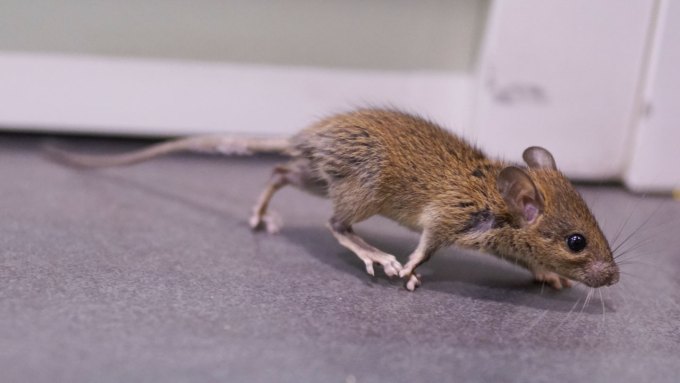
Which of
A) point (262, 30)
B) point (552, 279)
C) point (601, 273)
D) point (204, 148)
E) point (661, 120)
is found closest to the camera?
point (601, 273)

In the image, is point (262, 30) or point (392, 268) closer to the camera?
point (392, 268)

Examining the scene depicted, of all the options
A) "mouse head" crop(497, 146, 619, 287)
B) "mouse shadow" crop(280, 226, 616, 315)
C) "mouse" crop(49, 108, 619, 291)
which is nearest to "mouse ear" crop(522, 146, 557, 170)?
"mouse" crop(49, 108, 619, 291)

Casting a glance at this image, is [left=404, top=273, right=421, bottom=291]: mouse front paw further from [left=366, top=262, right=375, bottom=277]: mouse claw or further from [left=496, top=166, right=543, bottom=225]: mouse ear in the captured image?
[left=496, top=166, right=543, bottom=225]: mouse ear

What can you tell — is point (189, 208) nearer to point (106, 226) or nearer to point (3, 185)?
point (106, 226)

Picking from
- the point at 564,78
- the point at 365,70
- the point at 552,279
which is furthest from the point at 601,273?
the point at 365,70

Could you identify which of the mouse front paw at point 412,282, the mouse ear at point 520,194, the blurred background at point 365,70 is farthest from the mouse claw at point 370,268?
the blurred background at point 365,70

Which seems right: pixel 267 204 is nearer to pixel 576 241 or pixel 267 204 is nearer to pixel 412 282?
pixel 412 282

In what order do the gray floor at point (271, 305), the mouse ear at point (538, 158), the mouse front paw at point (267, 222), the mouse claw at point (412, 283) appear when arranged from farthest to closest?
the mouse front paw at point (267, 222)
the mouse ear at point (538, 158)
the mouse claw at point (412, 283)
the gray floor at point (271, 305)

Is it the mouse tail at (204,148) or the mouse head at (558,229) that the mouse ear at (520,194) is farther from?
the mouse tail at (204,148)
